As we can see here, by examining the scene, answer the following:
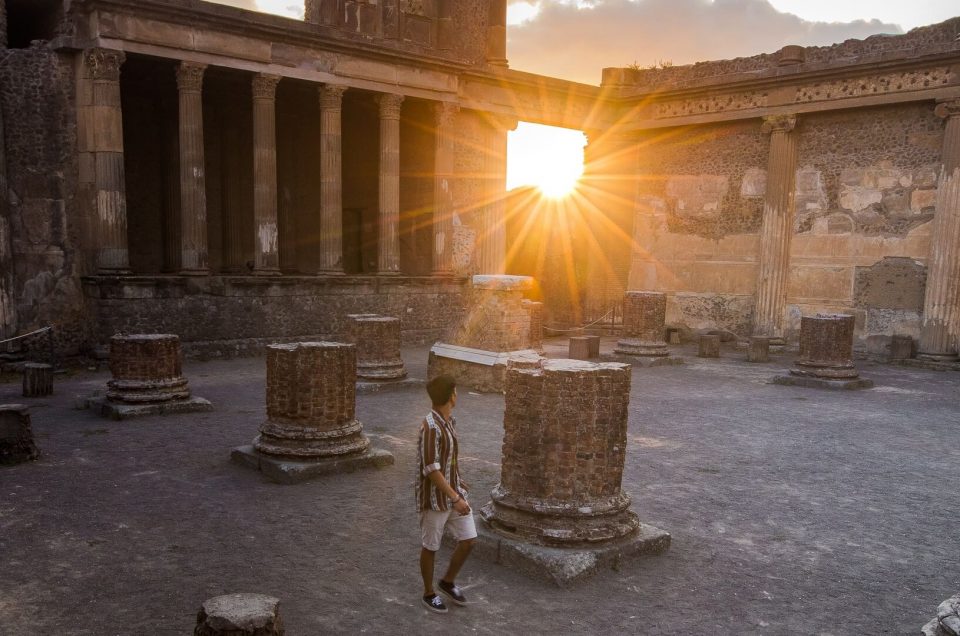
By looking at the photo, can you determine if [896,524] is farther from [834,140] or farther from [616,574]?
[834,140]

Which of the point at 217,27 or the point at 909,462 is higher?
the point at 217,27

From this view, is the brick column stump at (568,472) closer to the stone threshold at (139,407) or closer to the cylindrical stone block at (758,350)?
the stone threshold at (139,407)

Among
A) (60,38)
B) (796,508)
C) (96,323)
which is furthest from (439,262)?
(796,508)

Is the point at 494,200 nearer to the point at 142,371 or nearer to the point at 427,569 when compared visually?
the point at 142,371

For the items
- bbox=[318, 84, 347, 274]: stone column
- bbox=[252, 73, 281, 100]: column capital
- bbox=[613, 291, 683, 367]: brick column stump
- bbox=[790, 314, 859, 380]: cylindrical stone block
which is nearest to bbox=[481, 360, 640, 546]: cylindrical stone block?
bbox=[790, 314, 859, 380]: cylindrical stone block

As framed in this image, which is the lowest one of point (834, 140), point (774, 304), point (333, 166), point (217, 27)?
point (774, 304)

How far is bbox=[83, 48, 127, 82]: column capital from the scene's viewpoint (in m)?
11.5

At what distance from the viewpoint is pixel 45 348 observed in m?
11.7

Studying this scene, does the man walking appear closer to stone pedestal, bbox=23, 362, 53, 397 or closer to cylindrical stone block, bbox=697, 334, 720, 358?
stone pedestal, bbox=23, 362, 53, 397

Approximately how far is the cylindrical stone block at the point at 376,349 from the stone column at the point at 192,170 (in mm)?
4259

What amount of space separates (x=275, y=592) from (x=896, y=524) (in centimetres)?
432

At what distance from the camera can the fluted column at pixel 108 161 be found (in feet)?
38.1

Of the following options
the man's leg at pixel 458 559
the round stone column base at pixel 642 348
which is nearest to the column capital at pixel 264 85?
the round stone column base at pixel 642 348

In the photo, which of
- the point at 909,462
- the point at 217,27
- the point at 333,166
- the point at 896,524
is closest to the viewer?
the point at 896,524
